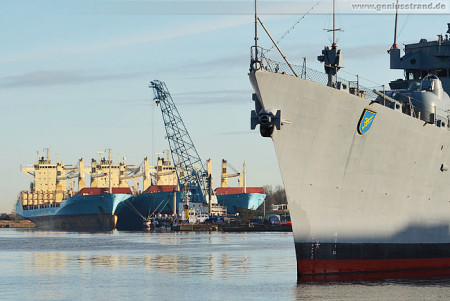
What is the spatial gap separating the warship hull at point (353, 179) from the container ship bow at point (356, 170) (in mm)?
42

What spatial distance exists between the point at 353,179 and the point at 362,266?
13.1 ft

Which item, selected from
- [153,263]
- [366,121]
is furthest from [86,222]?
[366,121]

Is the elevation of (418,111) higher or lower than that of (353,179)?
higher

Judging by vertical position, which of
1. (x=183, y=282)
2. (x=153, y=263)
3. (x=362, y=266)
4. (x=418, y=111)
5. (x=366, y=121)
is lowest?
(x=183, y=282)

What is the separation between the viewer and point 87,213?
160m

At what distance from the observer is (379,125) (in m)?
33.8

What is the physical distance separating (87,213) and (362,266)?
5145 inches

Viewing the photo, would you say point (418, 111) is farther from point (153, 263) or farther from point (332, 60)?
point (153, 263)

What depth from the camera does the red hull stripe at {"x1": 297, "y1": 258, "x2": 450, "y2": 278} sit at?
109 feet

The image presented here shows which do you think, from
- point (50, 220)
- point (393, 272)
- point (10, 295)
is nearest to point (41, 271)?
point (10, 295)

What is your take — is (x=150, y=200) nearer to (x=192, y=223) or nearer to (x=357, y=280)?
(x=192, y=223)

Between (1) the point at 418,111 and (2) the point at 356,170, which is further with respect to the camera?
(1) the point at 418,111

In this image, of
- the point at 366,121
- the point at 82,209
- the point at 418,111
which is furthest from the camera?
the point at 82,209

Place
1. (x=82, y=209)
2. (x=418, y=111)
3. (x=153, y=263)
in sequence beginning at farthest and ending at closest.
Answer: (x=82, y=209) → (x=153, y=263) → (x=418, y=111)
